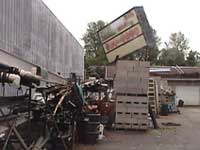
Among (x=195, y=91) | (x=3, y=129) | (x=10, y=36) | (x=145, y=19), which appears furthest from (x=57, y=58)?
(x=195, y=91)

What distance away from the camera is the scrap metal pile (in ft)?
22.4

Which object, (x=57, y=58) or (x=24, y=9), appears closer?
(x=24, y=9)

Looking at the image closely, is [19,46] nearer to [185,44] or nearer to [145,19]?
[145,19]

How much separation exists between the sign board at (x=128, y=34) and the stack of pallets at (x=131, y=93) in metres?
2.72

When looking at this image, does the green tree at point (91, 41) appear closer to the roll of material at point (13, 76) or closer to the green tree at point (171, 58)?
the green tree at point (171, 58)

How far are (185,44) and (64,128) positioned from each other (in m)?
90.3

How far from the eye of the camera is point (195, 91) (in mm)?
43094

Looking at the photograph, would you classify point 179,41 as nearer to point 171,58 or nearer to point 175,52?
point 175,52

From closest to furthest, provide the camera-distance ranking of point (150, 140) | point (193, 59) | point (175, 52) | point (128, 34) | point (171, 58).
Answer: point (150, 140) → point (128, 34) → point (193, 59) → point (171, 58) → point (175, 52)

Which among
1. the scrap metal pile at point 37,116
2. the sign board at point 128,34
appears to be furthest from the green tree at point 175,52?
the scrap metal pile at point 37,116

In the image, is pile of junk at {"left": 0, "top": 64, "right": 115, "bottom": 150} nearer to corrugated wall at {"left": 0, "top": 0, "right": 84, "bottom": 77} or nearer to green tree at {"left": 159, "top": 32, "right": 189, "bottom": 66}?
corrugated wall at {"left": 0, "top": 0, "right": 84, "bottom": 77}

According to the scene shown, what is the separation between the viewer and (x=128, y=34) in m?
19.7

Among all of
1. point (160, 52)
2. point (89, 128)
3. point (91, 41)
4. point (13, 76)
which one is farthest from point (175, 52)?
point (13, 76)

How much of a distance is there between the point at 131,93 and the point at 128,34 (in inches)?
153
